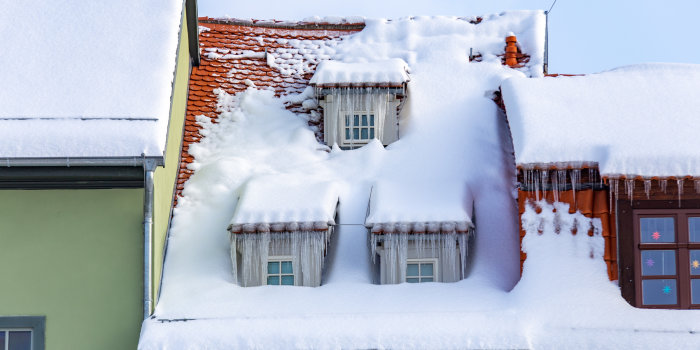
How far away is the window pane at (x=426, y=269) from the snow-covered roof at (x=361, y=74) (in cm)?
280

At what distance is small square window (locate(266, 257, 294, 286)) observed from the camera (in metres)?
11.2

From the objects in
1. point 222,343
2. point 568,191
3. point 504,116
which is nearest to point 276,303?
point 222,343

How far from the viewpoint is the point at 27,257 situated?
10484 millimetres

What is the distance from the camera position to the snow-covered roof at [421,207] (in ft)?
35.7

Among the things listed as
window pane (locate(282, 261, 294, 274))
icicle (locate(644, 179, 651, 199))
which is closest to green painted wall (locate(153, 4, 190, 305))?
window pane (locate(282, 261, 294, 274))

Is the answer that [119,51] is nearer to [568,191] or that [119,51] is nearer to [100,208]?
[100,208]

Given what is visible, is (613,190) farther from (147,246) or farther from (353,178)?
(147,246)

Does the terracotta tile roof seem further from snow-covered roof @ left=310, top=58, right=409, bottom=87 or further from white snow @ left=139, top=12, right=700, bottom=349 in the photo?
snow-covered roof @ left=310, top=58, right=409, bottom=87

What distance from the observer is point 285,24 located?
14.8 m

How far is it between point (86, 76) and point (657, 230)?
258 inches

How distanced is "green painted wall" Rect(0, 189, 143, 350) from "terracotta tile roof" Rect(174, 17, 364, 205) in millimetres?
2491

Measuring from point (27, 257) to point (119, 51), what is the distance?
2.58 metres

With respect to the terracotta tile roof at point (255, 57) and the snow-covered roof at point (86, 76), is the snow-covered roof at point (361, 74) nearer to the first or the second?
the terracotta tile roof at point (255, 57)

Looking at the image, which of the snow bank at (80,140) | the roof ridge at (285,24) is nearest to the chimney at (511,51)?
the roof ridge at (285,24)
